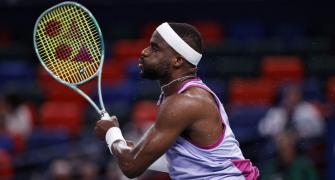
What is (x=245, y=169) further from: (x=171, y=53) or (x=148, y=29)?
(x=148, y=29)

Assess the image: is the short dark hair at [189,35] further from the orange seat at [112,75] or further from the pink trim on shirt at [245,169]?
the orange seat at [112,75]

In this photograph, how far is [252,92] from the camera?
462 inches

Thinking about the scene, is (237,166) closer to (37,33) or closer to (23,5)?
(37,33)

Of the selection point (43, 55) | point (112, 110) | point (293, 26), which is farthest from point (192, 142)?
point (293, 26)

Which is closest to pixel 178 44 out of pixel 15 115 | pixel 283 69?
pixel 15 115

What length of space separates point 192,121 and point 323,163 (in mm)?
4456

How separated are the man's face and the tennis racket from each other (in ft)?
3.09

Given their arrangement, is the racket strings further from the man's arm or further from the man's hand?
the man's arm

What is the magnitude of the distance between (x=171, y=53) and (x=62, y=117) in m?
7.09

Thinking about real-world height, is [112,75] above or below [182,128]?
below

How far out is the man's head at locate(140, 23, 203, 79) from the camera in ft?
17.5

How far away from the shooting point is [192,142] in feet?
16.9

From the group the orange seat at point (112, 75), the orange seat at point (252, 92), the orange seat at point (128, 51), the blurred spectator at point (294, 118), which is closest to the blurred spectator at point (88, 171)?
the blurred spectator at point (294, 118)

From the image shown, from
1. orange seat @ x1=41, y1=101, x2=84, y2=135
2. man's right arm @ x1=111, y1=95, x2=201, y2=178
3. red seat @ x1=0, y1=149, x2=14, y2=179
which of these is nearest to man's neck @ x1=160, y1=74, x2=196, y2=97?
man's right arm @ x1=111, y1=95, x2=201, y2=178
